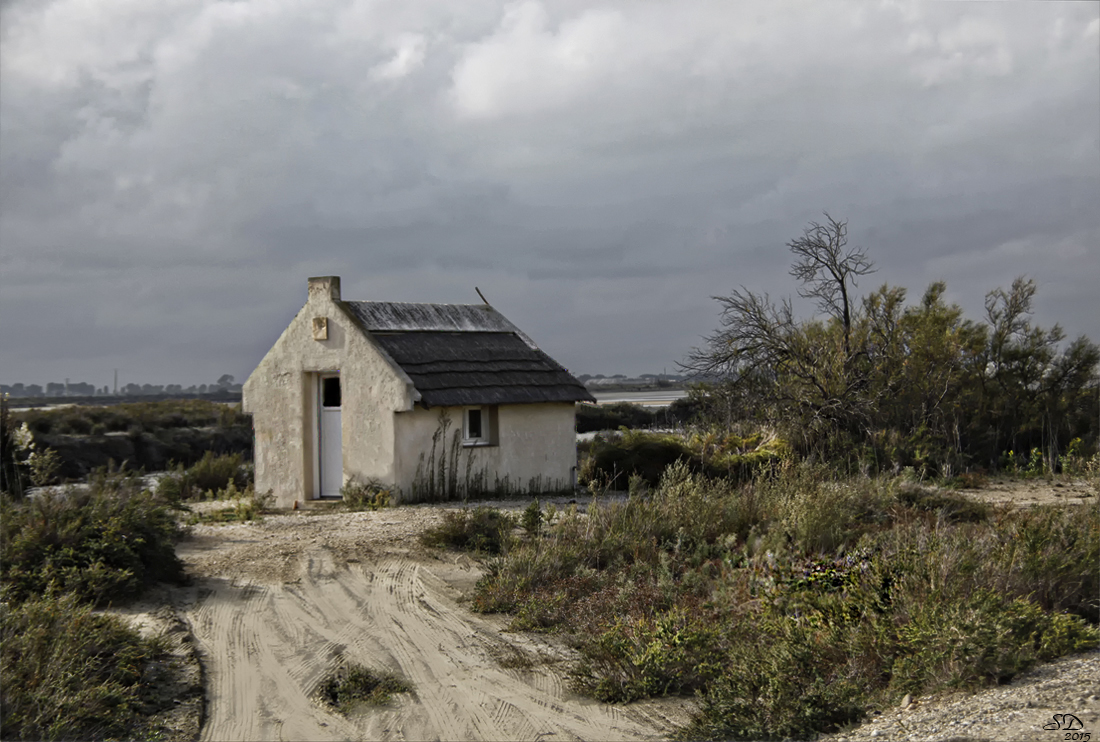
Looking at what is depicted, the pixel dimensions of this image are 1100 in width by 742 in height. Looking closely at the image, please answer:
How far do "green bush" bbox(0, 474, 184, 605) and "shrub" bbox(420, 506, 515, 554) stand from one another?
3.19 m

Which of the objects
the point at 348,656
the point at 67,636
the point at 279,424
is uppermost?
the point at 279,424

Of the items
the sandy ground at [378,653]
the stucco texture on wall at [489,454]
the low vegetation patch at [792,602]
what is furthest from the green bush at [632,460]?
the sandy ground at [378,653]

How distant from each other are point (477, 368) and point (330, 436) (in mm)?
3142

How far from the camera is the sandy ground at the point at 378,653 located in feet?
22.0

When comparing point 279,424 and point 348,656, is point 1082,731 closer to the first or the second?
point 348,656

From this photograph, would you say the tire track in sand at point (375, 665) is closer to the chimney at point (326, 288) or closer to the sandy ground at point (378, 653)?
the sandy ground at point (378, 653)

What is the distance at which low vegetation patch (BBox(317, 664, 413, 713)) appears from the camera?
7.17m

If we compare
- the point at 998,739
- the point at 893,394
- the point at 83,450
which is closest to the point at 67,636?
the point at 998,739

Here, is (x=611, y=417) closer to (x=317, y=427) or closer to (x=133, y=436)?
(x=133, y=436)

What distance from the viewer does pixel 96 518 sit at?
9.88 metres

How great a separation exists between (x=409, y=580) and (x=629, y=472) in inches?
377

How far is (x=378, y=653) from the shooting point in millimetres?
8180

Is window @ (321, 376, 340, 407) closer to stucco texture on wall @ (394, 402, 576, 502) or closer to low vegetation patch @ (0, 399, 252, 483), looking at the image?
stucco texture on wall @ (394, 402, 576, 502)

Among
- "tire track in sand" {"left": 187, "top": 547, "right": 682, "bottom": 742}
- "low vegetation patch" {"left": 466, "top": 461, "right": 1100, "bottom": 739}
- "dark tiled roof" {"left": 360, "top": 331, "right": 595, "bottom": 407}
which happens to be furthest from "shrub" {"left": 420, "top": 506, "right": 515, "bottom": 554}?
"dark tiled roof" {"left": 360, "top": 331, "right": 595, "bottom": 407}
